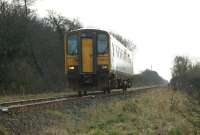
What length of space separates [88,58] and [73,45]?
1.03 m

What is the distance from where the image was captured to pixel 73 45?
23297 millimetres

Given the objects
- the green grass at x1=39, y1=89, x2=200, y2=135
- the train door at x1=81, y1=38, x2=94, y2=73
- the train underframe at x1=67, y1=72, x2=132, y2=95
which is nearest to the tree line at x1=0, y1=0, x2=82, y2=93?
the train underframe at x1=67, y1=72, x2=132, y2=95

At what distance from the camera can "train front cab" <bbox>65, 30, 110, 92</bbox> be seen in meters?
23.0

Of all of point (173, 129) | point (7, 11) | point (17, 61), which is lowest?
point (173, 129)

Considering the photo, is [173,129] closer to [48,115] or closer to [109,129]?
[109,129]

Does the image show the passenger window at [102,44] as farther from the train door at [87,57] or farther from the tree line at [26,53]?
the tree line at [26,53]

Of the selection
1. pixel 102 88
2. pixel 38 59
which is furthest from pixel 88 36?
pixel 38 59

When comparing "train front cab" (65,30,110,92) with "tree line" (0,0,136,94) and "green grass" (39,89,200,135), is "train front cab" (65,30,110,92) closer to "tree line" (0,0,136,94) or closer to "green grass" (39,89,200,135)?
"tree line" (0,0,136,94)

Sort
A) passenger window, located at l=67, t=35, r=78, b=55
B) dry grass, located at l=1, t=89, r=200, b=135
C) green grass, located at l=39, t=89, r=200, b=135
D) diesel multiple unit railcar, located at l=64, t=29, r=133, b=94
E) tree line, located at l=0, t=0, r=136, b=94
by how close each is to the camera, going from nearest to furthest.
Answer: dry grass, located at l=1, t=89, r=200, b=135 → green grass, located at l=39, t=89, r=200, b=135 → diesel multiple unit railcar, located at l=64, t=29, r=133, b=94 → passenger window, located at l=67, t=35, r=78, b=55 → tree line, located at l=0, t=0, r=136, b=94

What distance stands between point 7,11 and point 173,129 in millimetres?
24921

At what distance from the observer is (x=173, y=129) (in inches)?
533

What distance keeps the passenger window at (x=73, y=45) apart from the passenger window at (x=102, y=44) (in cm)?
107

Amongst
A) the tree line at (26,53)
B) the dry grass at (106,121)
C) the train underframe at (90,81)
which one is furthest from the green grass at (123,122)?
the tree line at (26,53)

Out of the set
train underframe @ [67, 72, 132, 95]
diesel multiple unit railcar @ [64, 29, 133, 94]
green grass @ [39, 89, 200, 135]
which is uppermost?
diesel multiple unit railcar @ [64, 29, 133, 94]
